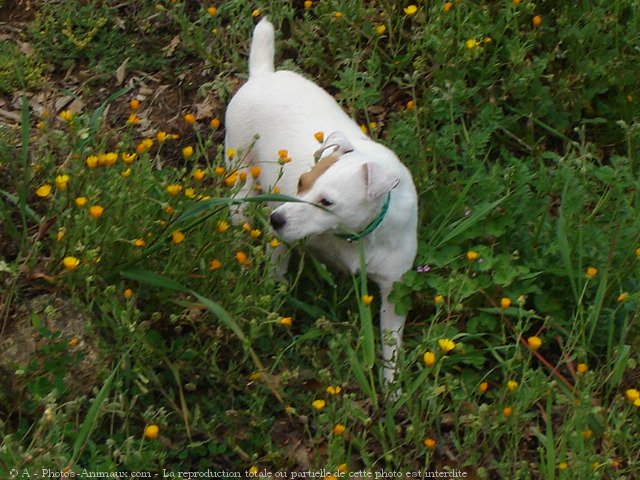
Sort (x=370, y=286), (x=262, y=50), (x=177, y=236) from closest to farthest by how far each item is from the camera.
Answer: (x=177, y=236) < (x=370, y=286) < (x=262, y=50)

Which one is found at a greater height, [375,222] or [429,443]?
[375,222]

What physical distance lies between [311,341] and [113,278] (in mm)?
831

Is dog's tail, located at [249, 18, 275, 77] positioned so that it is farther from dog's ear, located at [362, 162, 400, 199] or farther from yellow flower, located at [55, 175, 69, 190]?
yellow flower, located at [55, 175, 69, 190]

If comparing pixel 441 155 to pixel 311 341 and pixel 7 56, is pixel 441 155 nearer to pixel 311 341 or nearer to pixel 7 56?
pixel 311 341

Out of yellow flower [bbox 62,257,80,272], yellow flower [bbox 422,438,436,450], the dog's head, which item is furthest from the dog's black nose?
yellow flower [bbox 422,438,436,450]

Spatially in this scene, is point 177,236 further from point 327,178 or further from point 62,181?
point 327,178

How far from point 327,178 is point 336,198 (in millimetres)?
83

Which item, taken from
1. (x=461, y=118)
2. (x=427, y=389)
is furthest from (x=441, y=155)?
(x=427, y=389)

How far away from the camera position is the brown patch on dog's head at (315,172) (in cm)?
323

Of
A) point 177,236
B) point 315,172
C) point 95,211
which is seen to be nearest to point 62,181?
point 95,211

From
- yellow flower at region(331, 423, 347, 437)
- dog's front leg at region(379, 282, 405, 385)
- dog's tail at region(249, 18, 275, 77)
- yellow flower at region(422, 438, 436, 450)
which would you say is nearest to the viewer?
yellow flower at region(331, 423, 347, 437)

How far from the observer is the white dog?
3.15 meters

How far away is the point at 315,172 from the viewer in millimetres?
3250

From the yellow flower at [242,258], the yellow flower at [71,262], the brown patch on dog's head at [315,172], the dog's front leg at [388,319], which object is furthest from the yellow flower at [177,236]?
the dog's front leg at [388,319]
